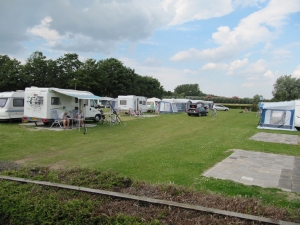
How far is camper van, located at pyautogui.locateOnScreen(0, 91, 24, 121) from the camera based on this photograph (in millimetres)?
15305

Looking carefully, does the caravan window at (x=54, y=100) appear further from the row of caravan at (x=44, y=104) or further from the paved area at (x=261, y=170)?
the paved area at (x=261, y=170)

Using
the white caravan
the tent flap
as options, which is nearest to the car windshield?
the white caravan

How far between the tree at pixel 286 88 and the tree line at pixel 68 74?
94.8ft

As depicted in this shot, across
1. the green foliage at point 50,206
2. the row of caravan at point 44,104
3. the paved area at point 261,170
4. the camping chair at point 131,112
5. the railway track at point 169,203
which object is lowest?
the paved area at point 261,170

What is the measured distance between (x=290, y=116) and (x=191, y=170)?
1343 cm

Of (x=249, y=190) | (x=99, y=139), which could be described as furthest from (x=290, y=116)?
(x=249, y=190)

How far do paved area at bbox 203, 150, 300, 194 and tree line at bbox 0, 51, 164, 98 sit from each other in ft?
129

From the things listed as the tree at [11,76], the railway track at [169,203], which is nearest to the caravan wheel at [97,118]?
the railway track at [169,203]

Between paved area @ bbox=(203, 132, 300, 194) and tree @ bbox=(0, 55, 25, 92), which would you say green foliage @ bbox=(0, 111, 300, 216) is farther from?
tree @ bbox=(0, 55, 25, 92)

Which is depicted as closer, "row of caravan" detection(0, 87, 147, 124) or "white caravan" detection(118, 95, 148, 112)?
"row of caravan" detection(0, 87, 147, 124)

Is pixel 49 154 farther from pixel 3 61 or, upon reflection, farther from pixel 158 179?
pixel 3 61

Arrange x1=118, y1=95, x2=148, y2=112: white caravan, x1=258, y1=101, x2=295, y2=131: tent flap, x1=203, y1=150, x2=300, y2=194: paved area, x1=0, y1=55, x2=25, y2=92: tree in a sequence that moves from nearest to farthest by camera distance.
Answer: x1=203, y1=150, x2=300, y2=194: paved area → x1=258, y1=101, x2=295, y2=131: tent flap → x1=118, y1=95, x2=148, y2=112: white caravan → x1=0, y1=55, x2=25, y2=92: tree

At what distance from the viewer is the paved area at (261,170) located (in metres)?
5.21

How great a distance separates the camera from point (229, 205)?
2.88 m
